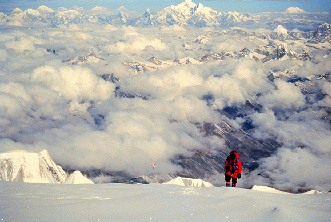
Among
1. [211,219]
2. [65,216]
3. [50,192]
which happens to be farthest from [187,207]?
[50,192]

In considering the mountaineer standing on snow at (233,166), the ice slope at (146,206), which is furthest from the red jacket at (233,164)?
the ice slope at (146,206)

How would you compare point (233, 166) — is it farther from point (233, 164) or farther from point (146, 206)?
point (146, 206)

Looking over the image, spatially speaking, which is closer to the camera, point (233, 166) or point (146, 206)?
point (146, 206)

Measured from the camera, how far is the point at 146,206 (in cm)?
1479

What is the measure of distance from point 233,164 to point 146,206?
14065 millimetres

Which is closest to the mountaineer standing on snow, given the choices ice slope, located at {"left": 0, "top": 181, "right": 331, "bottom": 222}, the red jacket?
the red jacket

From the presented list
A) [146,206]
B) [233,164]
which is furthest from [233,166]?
[146,206]

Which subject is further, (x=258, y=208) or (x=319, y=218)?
(x=258, y=208)

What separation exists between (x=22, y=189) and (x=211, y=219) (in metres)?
14.7

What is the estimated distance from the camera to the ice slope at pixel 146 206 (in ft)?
41.8

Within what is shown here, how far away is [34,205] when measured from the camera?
14.0m

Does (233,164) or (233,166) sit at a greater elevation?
(233,164)

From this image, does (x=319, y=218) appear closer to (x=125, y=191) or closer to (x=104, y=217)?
(x=104, y=217)

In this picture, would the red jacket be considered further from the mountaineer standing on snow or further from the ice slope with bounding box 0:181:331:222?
the ice slope with bounding box 0:181:331:222
